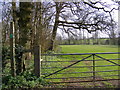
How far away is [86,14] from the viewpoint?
10.0 metres

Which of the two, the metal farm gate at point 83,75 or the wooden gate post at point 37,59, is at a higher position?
the wooden gate post at point 37,59

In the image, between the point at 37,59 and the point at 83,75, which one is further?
the point at 83,75

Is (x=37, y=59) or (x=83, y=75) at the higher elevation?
(x=37, y=59)

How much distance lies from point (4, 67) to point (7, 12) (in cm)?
319

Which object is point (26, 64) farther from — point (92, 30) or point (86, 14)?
point (92, 30)

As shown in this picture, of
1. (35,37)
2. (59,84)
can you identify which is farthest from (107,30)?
(59,84)

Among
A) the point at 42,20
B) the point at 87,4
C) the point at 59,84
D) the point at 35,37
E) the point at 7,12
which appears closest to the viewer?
the point at 59,84

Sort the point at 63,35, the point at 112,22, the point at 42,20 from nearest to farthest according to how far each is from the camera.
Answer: the point at 42,20 < the point at 112,22 < the point at 63,35

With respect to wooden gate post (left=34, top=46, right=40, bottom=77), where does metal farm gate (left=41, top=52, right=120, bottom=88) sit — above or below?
below

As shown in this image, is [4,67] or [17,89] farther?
[4,67]

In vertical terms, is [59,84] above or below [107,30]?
below

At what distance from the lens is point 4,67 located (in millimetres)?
4469

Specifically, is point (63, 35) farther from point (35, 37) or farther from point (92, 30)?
point (35, 37)

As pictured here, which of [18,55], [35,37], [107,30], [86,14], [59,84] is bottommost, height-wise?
[59,84]
